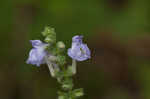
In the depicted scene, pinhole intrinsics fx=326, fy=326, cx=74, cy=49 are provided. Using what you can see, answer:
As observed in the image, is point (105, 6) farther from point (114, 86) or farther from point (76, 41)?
point (76, 41)

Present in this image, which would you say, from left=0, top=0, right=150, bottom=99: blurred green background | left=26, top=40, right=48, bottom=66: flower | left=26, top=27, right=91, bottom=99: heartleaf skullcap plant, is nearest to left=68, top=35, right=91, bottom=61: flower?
left=26, top=27, right=91, bottom=99: heartleaf skullcap plant

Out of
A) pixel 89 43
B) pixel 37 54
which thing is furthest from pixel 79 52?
pixel 89 43

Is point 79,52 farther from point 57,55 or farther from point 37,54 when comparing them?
point 37,54

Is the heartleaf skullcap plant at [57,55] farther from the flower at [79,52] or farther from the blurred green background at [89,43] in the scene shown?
the blurred green background at [89,43]

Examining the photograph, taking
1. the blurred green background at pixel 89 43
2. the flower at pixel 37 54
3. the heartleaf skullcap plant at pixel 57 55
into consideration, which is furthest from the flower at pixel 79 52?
the blurred green background at pixel 89 43

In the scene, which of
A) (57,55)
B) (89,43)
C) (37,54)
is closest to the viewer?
(37,54)

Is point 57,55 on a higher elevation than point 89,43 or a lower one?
higher
